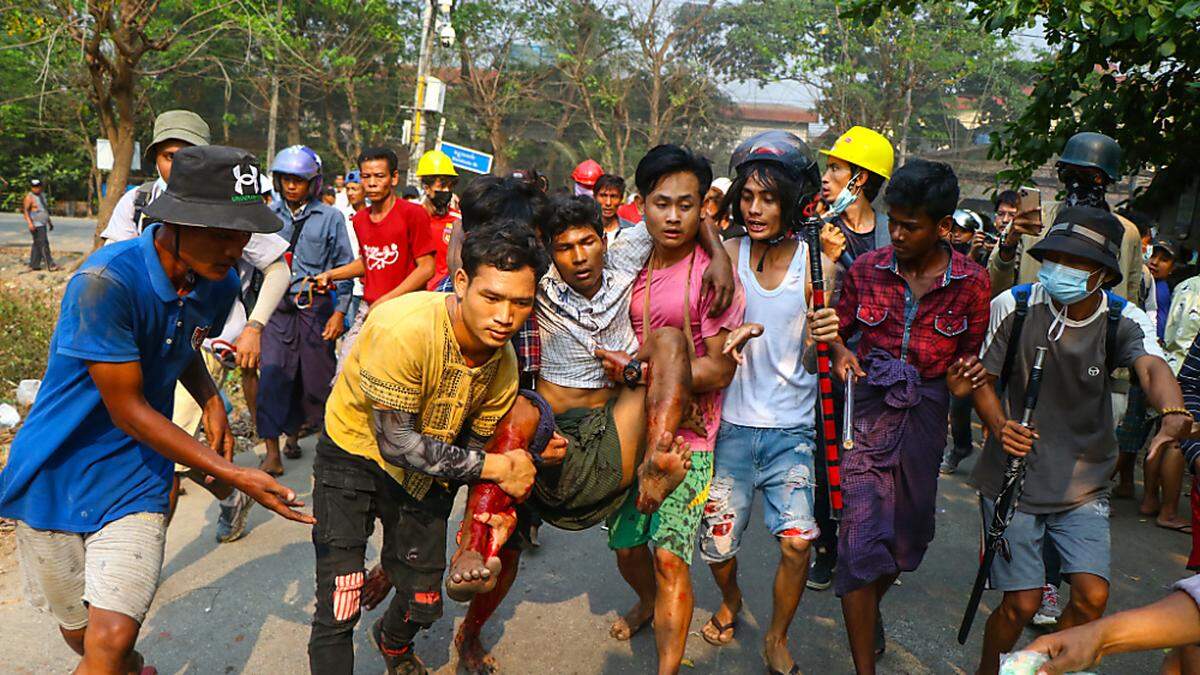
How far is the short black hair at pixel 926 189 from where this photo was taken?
3131 millimetres

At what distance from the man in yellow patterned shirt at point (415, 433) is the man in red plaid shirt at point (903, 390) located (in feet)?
4.58

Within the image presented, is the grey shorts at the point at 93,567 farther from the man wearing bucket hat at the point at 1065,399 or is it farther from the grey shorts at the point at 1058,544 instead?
the grey shorts at the point at 1058,544

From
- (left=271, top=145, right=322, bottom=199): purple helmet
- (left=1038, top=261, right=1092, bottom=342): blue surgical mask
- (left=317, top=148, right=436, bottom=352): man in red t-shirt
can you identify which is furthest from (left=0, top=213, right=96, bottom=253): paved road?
(left=1038, top=261, right=1092, bottom=342): blue surgical mask

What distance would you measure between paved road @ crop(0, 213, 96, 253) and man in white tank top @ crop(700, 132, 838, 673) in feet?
61.1

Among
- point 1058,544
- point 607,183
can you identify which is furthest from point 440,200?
point 1058,544

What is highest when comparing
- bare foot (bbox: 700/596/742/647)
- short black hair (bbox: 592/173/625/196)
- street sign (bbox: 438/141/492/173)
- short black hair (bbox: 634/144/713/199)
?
street sign (bbox: 438/141/492/173)

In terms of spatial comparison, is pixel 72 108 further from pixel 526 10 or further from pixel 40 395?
pixel 40 395

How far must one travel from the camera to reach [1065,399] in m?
3.12

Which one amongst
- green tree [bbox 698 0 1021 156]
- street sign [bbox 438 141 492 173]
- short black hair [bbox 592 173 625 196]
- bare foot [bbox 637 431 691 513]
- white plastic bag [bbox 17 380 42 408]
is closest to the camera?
bare foot [bbox 637 431 691 513]

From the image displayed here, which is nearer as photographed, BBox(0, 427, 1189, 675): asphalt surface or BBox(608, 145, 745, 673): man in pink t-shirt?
BBox(608, 145, 745, 673): man in pink t-shirt

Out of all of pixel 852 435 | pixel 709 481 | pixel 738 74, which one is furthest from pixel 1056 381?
pixel 738 74

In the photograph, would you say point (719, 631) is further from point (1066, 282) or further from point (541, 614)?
point (1066, 282)

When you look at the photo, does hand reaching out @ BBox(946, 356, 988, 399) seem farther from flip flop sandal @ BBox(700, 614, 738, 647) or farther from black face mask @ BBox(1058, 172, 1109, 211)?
black face mask @ BBox(1058, 172, 1109, 211)

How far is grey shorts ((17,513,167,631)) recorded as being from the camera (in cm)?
240
